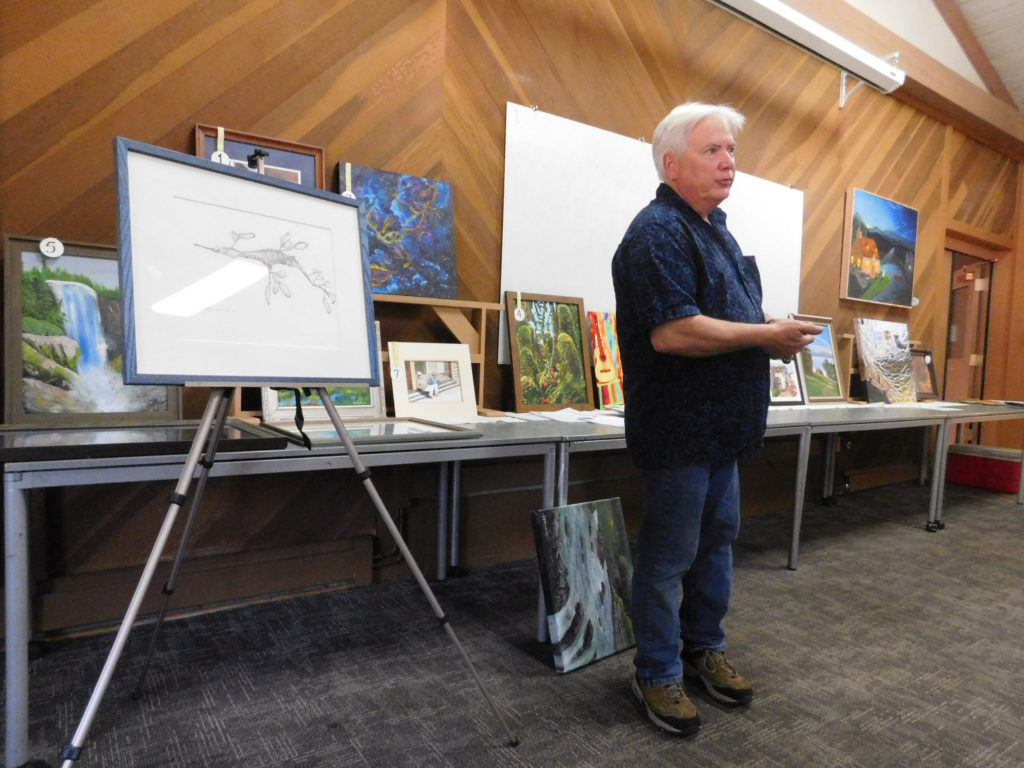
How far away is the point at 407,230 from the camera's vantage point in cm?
225

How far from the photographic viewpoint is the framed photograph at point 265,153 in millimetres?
1893

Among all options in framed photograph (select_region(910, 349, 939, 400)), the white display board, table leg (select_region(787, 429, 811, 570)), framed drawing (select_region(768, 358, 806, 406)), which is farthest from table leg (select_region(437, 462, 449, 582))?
framed photograph (select_region(910, 349, 939, 400))

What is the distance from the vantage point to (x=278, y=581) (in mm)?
2088

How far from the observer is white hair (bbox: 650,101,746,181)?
1442mm

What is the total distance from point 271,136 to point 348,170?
25cm

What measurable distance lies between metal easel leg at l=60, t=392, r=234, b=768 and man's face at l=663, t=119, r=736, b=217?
111 centimetres

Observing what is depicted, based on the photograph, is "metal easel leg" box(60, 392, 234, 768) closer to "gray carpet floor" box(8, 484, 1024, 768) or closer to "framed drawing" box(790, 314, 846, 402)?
"gray carpet floor" box(8, 484, 1024, 768)

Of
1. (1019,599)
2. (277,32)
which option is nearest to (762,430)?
(1019,599)

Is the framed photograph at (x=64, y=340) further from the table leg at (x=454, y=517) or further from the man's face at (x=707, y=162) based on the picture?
the man's face at (x=707, y=162)

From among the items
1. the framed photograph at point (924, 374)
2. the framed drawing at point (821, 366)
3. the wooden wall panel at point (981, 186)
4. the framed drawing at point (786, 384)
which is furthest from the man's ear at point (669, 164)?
the wooden wall panel at point (981, 186)

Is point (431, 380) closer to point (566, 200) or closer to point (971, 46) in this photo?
point (566, 200)

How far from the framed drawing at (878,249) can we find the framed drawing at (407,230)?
2858 millimetres

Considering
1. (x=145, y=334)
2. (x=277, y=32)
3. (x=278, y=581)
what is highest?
(x=277, y=32)

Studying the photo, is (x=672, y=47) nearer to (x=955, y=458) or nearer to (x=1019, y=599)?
(x=1019, y=599)
